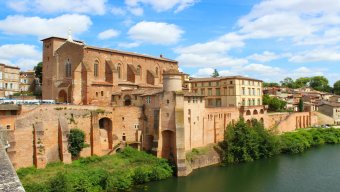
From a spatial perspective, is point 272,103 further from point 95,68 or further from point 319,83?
point 319,83

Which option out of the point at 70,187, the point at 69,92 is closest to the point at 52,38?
the point at 69,92

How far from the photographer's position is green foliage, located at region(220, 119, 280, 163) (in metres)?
39.4

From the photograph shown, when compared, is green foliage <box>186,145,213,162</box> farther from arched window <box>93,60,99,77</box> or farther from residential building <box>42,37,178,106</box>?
arched window <box>93,60,99,77</box>

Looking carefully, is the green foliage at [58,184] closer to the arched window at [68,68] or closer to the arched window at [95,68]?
the arched window at [95,68]

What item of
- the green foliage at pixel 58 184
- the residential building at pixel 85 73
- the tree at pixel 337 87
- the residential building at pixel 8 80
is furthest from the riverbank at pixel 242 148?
the tree at pixel 337 87

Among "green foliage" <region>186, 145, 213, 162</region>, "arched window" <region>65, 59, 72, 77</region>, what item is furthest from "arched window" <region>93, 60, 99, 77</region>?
"green foliage" <region>186, 145, 213, 162</region>

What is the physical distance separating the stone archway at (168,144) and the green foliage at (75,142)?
28.3ft

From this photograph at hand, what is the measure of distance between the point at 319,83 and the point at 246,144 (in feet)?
322

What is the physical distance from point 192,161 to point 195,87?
24.2 metres

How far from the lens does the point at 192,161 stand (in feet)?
116

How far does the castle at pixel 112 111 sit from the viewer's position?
1131 inches

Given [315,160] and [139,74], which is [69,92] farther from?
[315,160]

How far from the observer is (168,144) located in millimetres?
35344

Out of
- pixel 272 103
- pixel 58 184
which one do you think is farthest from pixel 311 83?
pixel 58 184
